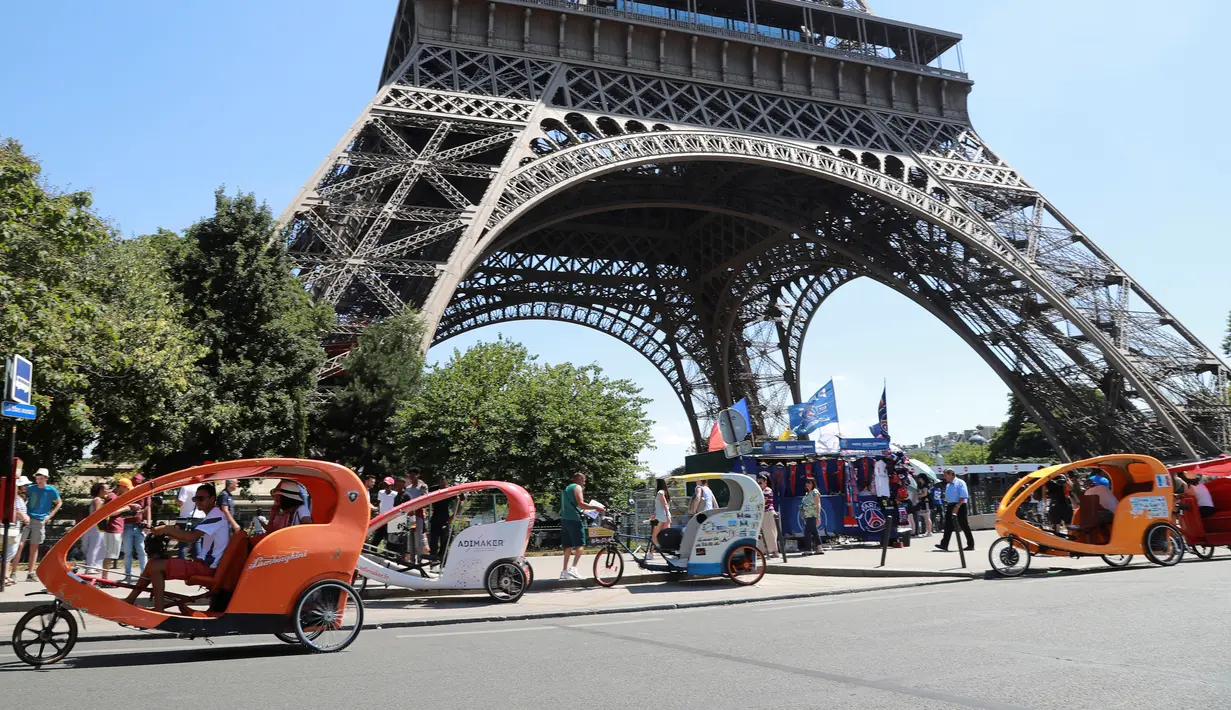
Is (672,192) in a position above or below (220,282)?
above

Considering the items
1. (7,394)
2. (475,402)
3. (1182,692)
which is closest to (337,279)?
(475,402)

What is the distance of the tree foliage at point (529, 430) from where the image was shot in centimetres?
2245

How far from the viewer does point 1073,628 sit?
714 cm

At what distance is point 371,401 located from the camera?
2512 centimetres

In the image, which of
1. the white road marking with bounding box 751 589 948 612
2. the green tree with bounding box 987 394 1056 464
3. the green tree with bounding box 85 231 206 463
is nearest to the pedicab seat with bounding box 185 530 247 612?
the white road marking with bounding box 751 589 948 612

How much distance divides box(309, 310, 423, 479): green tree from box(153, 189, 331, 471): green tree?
1.93m

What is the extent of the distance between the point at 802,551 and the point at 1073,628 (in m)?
11.1

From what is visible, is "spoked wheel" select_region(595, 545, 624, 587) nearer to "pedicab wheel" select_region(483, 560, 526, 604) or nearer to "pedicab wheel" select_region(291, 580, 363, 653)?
"pedicab wheel" select_region(483, 560, 526, 604)

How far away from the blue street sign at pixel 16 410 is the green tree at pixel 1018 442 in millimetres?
65487

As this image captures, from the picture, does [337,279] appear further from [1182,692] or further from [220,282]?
[1182,692]

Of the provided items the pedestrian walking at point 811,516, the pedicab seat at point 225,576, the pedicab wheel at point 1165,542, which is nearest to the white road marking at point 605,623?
the pedicab seat at point 225,576

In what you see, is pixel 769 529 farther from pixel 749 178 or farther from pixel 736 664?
pixel 749 178

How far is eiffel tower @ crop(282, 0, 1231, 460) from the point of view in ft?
80.2

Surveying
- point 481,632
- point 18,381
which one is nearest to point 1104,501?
point 481,632
